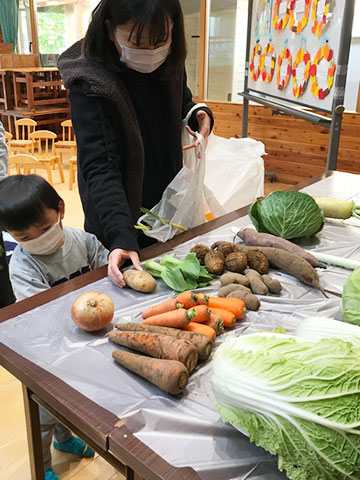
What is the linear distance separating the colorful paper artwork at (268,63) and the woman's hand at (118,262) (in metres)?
2.78

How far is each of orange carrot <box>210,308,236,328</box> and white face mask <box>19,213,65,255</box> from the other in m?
0.60

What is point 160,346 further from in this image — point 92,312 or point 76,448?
point 76,448

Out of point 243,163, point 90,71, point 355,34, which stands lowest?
point 243,163

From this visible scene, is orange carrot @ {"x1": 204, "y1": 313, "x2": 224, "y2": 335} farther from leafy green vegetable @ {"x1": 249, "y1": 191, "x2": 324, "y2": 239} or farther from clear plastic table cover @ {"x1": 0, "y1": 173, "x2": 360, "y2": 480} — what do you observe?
leafy green vegetable @ {"x1": 249, "y1": 191, "x2": 324, "y2": 239}

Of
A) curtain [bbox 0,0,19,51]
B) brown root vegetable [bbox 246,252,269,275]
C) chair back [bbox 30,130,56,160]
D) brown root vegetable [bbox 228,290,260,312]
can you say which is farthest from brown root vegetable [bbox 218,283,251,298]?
curtain [bbox 0,0,19,51]

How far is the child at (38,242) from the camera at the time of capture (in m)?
1.30

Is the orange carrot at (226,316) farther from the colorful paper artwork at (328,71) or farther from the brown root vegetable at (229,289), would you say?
the colorful paper artwork at (328,71)

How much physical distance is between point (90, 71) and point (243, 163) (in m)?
1.86

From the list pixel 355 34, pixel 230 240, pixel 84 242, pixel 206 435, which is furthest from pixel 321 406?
pixel 355 34

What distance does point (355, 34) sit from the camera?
4438mm

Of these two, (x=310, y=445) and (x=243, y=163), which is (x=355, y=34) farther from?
(x=310, y=445)

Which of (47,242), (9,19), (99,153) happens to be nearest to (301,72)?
(99,153)

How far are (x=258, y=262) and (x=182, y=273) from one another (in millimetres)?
238

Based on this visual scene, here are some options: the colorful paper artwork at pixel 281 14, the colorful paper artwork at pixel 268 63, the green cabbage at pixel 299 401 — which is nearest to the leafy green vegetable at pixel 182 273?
the green cabbage at pixel 299 401
